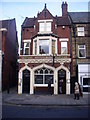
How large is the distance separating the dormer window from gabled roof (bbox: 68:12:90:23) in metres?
3.55

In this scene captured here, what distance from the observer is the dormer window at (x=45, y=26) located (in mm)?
24075

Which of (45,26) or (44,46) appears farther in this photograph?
(45,26)

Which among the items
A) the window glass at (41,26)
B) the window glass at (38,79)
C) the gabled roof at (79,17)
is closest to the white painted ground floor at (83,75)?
the window glass at (38,79)

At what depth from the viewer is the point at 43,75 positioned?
22.4m

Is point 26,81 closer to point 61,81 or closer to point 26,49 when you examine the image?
point 61,81

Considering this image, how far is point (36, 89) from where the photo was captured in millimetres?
22109

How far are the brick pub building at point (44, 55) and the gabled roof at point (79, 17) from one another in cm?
116

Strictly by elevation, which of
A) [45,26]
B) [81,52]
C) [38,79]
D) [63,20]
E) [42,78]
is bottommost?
[38,79]

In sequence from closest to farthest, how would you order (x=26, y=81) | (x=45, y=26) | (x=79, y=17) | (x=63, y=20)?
(x=26, y=81) → (x=45, y=26) → (x=63, y=20) → (x=79, y=17)

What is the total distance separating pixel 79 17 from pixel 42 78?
11.2 m

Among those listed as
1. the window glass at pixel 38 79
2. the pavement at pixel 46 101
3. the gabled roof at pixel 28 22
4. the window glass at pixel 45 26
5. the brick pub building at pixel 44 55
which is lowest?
→ the pavement at pixel 46 101

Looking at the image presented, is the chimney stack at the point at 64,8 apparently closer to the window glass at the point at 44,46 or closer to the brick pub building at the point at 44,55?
the brick pub building at the point at 44,55

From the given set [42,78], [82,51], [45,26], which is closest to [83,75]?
[82,51]

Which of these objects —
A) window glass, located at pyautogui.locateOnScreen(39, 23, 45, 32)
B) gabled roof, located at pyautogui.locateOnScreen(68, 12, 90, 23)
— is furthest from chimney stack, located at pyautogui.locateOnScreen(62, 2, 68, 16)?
window glass, located at pyautogui.locateOnScreen(39, 23, 45, 32)
